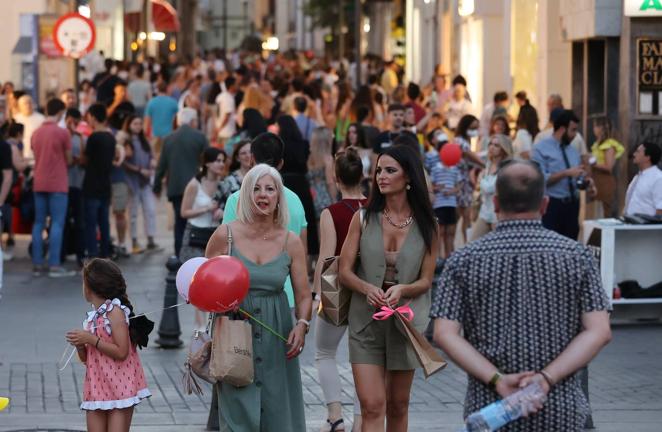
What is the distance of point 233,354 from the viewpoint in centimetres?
720

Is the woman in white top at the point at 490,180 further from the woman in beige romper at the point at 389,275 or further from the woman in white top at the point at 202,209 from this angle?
the woman in beige romper at the point at 389,275

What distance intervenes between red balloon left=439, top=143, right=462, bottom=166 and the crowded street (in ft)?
0.11

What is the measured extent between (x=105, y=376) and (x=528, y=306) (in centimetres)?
291

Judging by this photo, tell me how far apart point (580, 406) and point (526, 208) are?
2.35 feet

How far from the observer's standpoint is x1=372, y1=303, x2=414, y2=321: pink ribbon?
762 centimetres

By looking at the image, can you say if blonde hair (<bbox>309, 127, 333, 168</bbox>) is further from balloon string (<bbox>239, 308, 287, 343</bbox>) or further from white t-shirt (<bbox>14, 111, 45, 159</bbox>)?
balloon string (<bbox>239, 308, 287, 343</bbox>)

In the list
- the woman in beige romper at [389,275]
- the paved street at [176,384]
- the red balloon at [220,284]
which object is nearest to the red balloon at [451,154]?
the paved street at [176,384]

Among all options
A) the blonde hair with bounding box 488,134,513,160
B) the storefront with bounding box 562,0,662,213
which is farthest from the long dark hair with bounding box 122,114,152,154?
the blonde hair with bounding box 488,134,513,160

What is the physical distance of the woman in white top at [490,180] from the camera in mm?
13953

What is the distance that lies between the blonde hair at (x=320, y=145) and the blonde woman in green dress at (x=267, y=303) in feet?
27.4

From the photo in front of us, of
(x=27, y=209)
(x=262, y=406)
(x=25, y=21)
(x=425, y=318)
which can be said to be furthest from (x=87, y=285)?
(x=25, y=21)

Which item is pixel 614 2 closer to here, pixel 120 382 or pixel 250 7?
pixel 120 382

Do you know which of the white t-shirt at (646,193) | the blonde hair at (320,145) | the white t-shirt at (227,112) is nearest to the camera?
the white t-shirt at (646,193)

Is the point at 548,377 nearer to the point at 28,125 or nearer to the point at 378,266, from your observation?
the point at 378,266
